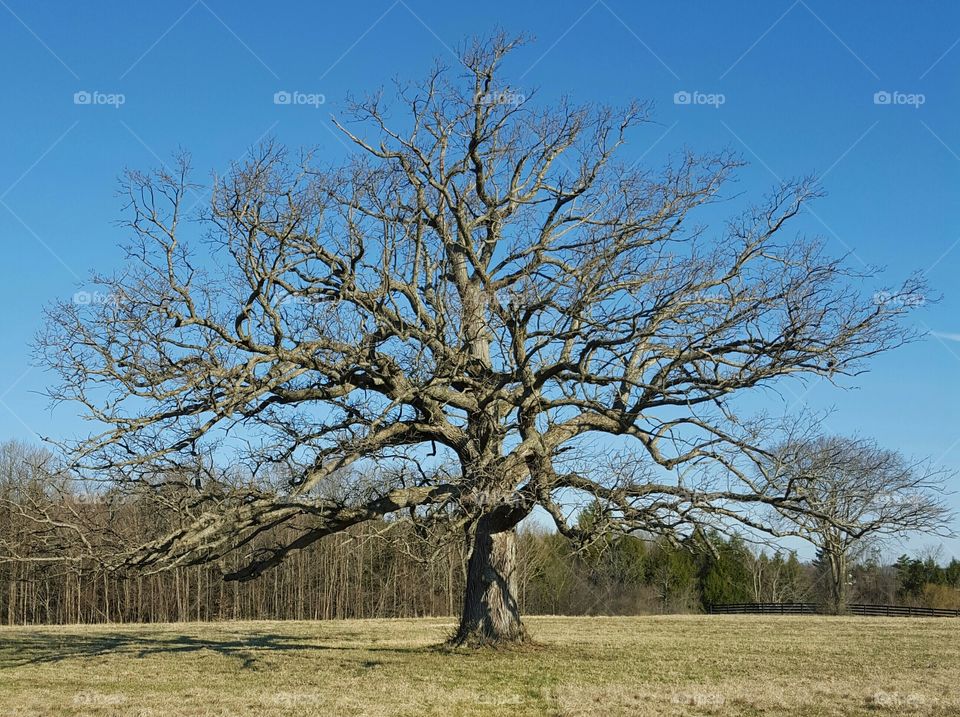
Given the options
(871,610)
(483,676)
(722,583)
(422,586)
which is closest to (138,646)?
(483,676)

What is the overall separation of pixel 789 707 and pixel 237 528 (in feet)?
29.0

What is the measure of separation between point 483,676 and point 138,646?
10965 millimetres

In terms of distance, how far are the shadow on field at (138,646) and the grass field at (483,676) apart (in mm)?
53

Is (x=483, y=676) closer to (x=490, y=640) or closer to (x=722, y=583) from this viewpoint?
(x=490, y=640)

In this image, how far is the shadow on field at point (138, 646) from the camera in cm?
1869

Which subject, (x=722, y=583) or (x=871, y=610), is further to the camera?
(x=722, y=583)

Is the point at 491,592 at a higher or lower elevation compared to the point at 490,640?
higher

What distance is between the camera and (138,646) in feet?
70.3

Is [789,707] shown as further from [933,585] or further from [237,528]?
[933,585]

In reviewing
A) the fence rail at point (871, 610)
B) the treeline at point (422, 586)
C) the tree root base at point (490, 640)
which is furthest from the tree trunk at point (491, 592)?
the fence rail at point (871, 610)

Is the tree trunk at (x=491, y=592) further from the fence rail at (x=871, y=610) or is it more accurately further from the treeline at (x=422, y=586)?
the fence rail at (x=871, y=610)

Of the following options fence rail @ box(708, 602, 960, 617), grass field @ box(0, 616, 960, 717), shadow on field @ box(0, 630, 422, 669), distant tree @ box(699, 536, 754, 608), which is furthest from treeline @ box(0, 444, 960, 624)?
grass field @ box(0, 616, 960, 717)

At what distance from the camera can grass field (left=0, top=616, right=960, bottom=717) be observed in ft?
39.2

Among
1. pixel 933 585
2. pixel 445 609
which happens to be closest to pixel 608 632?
pixel 445 609
